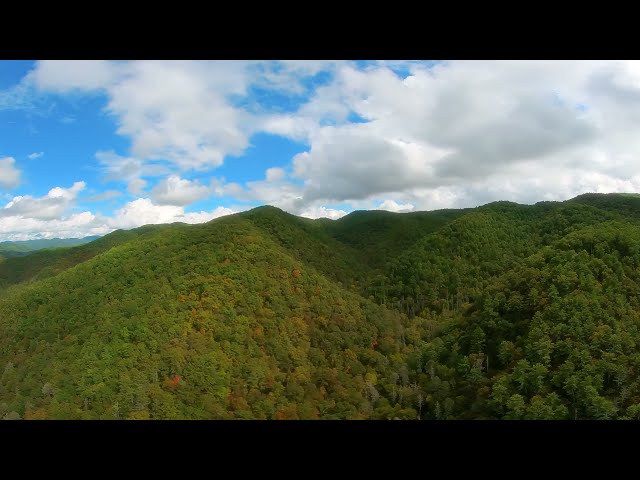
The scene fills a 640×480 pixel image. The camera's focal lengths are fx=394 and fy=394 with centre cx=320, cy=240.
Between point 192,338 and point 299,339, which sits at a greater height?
point 192,338

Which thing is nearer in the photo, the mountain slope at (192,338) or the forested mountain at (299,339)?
the forested mountain at (299,339)

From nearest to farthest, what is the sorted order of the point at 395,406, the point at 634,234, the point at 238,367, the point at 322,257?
the point at 395,406 → the point at 238,367 → the point at 634,234 → the point at 322,257

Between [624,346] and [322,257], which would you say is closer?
[624,346]

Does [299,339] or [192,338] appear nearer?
[192,338]

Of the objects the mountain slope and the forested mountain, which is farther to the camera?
the mountain slope
